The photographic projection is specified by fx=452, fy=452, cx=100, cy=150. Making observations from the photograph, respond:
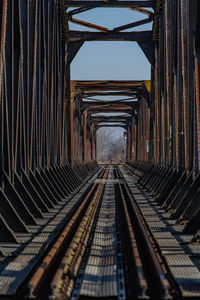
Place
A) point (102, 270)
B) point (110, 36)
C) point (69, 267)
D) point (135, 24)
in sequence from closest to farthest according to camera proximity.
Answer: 1. point (69, 267)
2. point (102, 270)
3. point (135, 24)
4. point (110, 36)

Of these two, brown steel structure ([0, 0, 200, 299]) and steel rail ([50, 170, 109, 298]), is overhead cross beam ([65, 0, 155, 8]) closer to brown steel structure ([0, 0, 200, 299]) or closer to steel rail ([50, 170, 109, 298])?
brown steel structure ([0, 0, 200, 299])

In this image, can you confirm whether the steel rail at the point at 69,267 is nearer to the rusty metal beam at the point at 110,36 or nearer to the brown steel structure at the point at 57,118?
the brown steel structure at the point at 57,118

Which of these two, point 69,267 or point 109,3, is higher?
point 109,3

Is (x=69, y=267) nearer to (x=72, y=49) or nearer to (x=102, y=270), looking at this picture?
(x=102, y=270)

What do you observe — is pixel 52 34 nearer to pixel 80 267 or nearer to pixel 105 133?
pixel 80 267

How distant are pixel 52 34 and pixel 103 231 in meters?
10.8

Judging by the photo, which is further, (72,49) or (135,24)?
(72,49)

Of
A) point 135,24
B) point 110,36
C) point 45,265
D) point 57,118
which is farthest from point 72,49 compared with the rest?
point 45,265

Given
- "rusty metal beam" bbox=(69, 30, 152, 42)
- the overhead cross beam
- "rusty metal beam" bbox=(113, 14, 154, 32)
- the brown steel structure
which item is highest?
the overhead cross beam

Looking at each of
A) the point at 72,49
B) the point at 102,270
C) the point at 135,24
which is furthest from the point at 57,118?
the point at 102,270

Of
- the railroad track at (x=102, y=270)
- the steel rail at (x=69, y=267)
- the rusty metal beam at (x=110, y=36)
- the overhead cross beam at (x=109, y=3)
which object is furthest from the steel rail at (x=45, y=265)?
the rusty metal beam at (x=110, y=36)

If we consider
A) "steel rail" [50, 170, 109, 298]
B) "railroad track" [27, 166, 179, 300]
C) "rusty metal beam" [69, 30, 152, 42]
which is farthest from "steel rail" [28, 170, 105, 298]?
"rusty metal beam" [69, 30, 152, 42]

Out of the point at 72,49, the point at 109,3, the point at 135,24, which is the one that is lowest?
the point at 72,49

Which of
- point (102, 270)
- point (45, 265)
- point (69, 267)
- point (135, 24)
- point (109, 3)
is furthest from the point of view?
point (135, 24)
